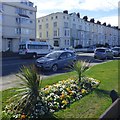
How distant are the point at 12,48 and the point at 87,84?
46.0 meters

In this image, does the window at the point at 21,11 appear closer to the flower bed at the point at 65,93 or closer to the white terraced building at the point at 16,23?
the white terraced building at the point at 16,23

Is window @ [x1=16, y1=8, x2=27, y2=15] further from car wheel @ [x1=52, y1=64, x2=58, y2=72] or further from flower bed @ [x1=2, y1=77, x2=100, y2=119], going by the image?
flower bed @ [x1=2, y1=77, x2=100, y2=119]

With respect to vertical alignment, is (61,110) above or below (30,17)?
below

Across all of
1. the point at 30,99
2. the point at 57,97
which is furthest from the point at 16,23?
the point at 30,99

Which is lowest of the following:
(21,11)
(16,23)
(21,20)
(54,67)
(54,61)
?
(54,67)

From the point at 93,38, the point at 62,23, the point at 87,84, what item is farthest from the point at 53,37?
the point at 87,84

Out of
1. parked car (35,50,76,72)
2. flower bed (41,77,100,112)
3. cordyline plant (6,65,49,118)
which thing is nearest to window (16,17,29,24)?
parked car (35,50,76,72)

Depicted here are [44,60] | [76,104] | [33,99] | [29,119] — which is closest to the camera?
[29,119]

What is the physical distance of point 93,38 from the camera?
9600 centimetres

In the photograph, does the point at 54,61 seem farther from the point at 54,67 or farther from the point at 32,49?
the point at 32,49

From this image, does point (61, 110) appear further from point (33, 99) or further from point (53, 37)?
point (53, 37)

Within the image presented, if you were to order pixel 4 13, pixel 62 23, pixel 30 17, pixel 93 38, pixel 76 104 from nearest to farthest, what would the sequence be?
pixel 76 104
pixel 4 13
pixel 30 17
pixel 62 23
pixel 93 38

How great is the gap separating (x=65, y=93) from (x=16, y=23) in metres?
50.2

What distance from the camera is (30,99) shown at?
5.97 m
